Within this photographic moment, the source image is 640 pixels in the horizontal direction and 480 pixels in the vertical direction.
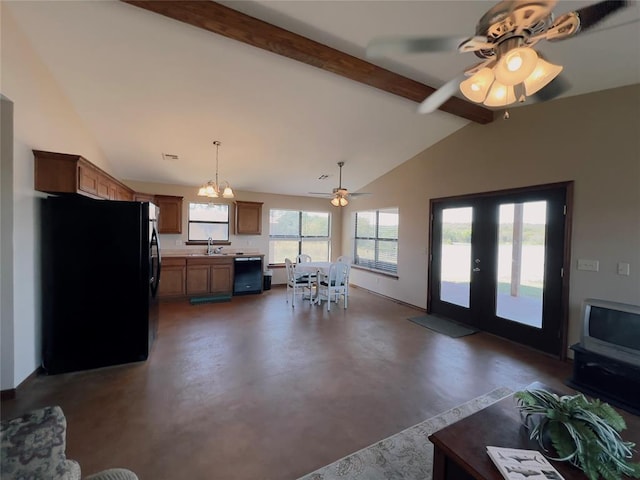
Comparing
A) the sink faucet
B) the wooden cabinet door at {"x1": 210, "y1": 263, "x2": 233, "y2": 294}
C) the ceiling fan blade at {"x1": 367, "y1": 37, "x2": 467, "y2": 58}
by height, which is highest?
the ceiling fan blade at {"x1": 367, "y1": 37, "x2": 467, "y2": 58}

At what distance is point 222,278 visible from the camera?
595cm

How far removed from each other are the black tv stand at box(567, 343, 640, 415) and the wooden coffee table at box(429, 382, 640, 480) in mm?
1257

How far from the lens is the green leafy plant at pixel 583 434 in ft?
3.79

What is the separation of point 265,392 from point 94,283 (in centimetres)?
209

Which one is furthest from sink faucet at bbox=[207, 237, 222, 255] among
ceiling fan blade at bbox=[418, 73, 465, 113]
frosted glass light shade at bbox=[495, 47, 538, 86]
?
frosted glass light shade at bbox=[495, 47, 538, 86]

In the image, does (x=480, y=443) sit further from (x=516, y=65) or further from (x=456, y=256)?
(x=456, y=256)

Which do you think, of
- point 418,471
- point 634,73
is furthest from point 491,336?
point 634,73

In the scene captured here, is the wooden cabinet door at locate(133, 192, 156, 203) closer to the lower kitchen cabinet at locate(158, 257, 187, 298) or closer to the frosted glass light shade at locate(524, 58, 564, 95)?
the lower kitchen cabinet at locate(158, 257, 187, 298)

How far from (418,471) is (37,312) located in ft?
11.8

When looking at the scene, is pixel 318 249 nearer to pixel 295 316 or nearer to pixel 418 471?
pixel 295 316

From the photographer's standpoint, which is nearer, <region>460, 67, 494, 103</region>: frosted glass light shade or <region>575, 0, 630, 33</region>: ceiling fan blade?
<region>575, 0, 630, 33</region>: ceiling fan blade

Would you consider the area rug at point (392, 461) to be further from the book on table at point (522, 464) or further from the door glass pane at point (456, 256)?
the door glass pane at point (456, 256)

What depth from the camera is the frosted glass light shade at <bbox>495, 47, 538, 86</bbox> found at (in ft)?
4.49

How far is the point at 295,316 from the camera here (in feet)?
15.5
